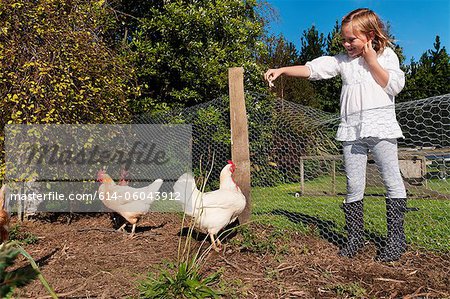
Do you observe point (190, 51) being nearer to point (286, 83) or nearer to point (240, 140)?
point (240, 140)

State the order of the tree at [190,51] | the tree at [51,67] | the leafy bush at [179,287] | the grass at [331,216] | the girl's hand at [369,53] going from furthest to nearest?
the tree at [190,51] < the tree at [51,67] < the grass at [331,216] < the girl's hand at [369,53] < the leafy bush at [179,287]

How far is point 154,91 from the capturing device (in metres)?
6.04

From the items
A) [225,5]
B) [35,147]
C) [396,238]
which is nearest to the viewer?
[396,238]

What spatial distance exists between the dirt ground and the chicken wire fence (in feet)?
1.45

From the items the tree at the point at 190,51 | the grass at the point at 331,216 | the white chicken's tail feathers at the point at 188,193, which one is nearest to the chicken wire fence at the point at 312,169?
the grass at the point at 331,216

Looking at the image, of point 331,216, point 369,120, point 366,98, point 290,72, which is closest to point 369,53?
point 366,98

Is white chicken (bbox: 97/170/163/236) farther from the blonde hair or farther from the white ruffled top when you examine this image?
the blonde hair

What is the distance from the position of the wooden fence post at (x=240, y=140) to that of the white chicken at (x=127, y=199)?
0.85 m

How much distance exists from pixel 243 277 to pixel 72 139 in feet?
7.47

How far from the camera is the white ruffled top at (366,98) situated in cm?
241

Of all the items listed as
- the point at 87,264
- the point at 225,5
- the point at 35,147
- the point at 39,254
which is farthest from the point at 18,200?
the point at 225,5

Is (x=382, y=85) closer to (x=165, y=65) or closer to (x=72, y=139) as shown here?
(x=72, y=139)

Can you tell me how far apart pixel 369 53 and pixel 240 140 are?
1.22m

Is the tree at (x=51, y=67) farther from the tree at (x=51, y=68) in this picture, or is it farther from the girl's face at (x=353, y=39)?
the girl's face at (x=353, y=39)
